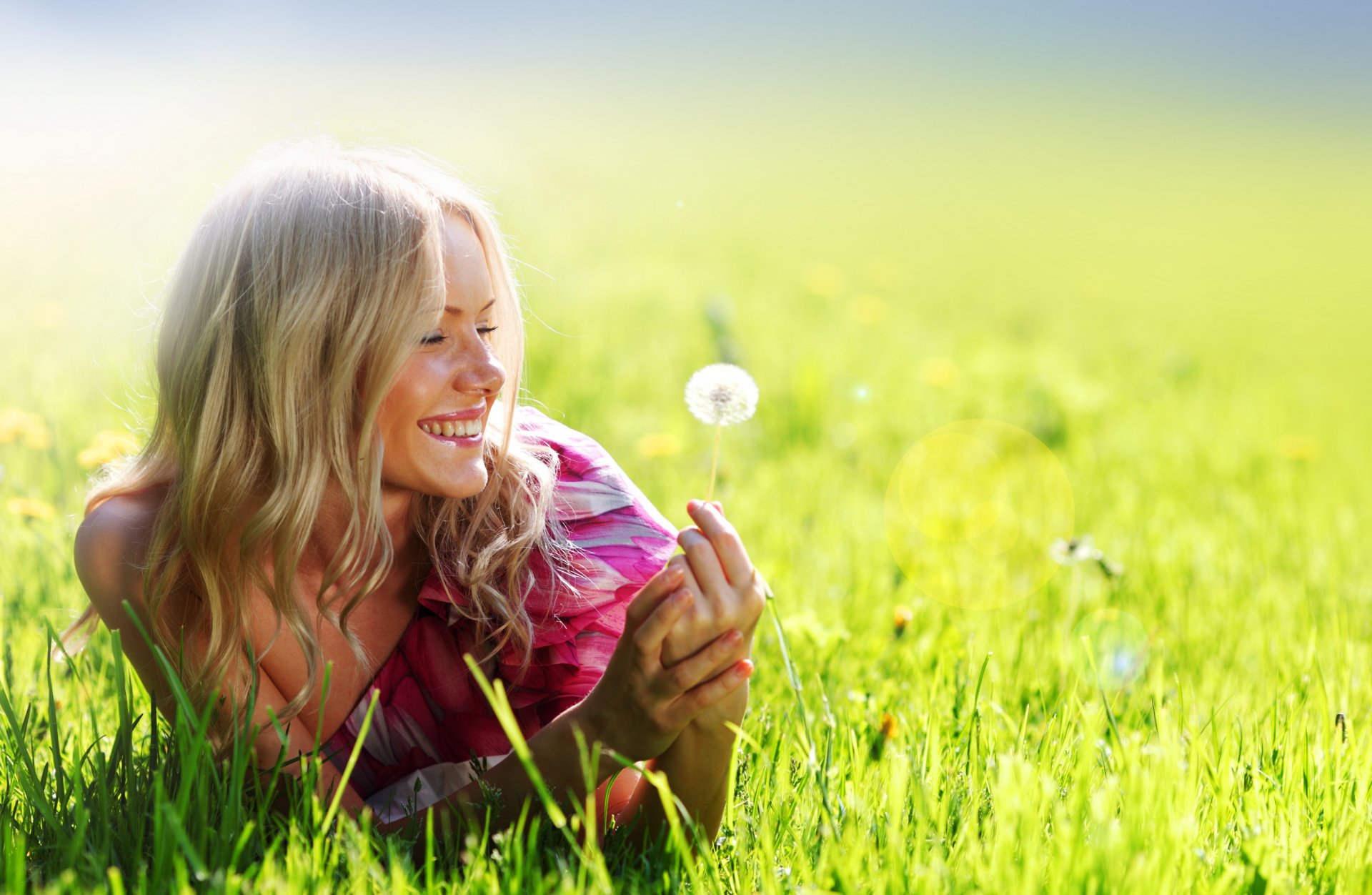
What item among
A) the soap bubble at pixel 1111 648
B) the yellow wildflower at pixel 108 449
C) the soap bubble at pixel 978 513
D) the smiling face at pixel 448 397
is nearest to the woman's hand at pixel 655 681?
the smiling face at pixel 448 397

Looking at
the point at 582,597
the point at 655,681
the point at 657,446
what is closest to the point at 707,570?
the point at 655,681

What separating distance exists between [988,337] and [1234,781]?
4.47 metres

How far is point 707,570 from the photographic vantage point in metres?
1.43

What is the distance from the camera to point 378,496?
175cm

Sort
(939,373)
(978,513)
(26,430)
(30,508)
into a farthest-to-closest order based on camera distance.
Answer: (939,373)
(978,513)
(26,430)
(30,508)

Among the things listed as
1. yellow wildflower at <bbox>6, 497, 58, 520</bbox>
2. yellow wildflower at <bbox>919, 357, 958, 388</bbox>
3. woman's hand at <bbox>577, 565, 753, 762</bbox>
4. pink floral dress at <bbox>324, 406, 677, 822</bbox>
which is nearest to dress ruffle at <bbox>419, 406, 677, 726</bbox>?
pink floral dress at <bbox>324, 406, 677, 822</bbox>

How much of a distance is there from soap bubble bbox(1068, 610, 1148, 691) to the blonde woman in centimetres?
100

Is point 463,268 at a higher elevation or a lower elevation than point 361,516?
higher

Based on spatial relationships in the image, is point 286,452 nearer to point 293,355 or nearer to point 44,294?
point 293,355

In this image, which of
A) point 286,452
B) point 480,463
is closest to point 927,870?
point 480,463

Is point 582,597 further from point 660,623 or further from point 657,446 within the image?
point 657,446

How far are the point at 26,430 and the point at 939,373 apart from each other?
342cm

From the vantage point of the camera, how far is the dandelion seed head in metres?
1.64

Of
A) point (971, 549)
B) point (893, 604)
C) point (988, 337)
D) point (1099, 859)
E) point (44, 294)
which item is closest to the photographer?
point (1099, 859)
